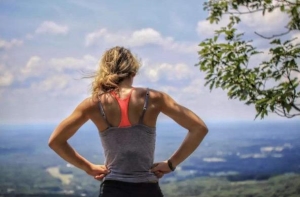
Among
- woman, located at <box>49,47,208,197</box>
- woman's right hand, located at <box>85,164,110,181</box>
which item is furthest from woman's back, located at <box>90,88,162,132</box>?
→ woman's right hand, located at <box>85,164,110,181</box>

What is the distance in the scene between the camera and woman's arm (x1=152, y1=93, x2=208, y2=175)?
1859mm

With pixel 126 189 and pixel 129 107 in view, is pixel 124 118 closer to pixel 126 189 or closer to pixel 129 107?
pixel 129 107

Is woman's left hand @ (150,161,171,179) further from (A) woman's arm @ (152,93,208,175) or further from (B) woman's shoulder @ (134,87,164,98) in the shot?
(B) woman's shoulder @ (134,87,164,98)

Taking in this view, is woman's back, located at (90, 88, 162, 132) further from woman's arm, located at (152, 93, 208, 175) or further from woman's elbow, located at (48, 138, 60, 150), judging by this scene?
woman's elbow, located at (48, 138, 60, 150)

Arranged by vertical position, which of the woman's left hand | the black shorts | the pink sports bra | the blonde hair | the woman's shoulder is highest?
the blonde hair

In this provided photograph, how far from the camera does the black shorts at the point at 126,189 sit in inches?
71.9

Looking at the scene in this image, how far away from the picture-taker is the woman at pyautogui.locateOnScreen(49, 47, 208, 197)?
1.82 m

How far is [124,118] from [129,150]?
4.1 inches

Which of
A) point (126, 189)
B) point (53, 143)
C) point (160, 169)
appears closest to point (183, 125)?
point (160, 169)

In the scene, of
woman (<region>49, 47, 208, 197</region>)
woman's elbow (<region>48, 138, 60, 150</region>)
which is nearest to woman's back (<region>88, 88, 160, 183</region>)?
woman (<region>49, 47, 208, 197</region>)

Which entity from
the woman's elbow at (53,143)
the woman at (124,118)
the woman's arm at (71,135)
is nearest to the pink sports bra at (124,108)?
the woman at (124,118)

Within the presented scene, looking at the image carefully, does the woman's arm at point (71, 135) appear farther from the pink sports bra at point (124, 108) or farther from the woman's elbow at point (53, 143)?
the pink sports bra at point (124, 108)

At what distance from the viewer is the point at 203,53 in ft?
9.10

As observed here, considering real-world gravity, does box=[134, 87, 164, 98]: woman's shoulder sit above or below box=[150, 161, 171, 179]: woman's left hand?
above
